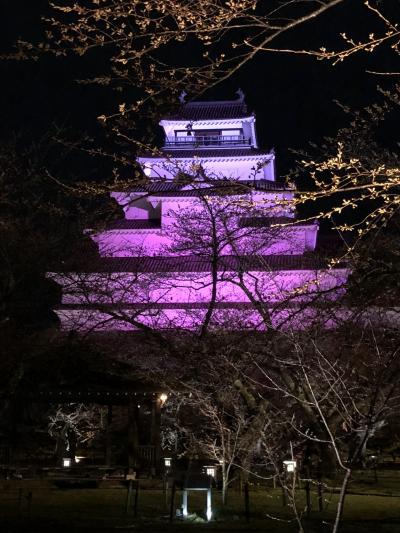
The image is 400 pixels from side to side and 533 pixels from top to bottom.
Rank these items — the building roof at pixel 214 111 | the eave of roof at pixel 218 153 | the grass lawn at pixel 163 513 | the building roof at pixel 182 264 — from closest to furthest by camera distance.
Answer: the grass lawn at pixel 163 513, the building roof at pixel 182 264, the eave of roof at pixel 218 153, the building roof at pixel 214 111

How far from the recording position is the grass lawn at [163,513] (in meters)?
9.27

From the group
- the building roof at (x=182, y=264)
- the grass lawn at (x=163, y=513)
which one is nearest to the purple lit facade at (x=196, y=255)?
the building roof at (x=182, y=264)

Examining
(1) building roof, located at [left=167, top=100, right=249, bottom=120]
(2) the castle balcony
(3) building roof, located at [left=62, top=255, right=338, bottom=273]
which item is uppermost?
(1) building roof, located at [left=167, top=100, right=249, bottom=120]

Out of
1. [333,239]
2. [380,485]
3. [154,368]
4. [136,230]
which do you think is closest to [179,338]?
[154,368]

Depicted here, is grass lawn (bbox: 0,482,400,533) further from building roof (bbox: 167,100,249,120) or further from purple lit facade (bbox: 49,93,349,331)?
building roof (bbox: 167,100,249,120)

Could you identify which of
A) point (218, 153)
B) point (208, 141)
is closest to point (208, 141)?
point (208, 141)

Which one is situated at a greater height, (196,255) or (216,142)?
(216,142)

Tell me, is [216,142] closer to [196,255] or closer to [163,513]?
[196,255]

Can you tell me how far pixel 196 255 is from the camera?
20938 mm

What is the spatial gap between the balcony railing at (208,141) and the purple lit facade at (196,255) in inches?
1.9

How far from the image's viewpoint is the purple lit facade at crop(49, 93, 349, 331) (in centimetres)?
2023

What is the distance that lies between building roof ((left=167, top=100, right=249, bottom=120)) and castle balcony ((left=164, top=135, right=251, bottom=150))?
1.03m

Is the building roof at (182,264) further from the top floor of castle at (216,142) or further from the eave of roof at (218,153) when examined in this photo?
the eave of roof at (218,153)

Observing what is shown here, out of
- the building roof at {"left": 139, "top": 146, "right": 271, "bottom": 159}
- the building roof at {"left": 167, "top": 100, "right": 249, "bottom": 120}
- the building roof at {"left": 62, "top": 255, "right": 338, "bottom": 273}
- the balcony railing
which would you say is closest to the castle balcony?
the balcony railing
